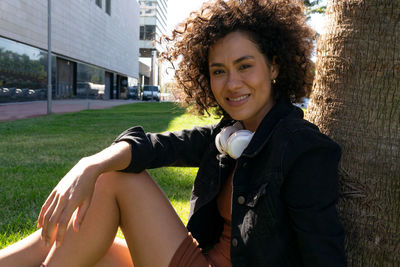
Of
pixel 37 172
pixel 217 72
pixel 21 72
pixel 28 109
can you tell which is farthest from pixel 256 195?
pixel 21 72

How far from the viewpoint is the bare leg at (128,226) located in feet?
5.45

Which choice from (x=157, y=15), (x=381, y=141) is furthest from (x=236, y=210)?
(x=157, y=15)

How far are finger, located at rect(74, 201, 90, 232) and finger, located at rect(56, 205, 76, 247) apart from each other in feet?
0.16

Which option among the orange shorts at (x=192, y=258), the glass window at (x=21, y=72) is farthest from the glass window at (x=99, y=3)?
the orange shorts at (x=192, y=258)

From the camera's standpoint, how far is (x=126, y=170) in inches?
70.2

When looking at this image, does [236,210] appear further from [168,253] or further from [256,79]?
[256,79]

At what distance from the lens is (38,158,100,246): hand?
1546 millimetres

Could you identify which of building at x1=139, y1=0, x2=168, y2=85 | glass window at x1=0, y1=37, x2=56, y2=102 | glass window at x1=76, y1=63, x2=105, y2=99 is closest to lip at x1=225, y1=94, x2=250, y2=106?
glass window at x1=0, y1=37, x2=56, y2=102

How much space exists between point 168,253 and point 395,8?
1450 mm

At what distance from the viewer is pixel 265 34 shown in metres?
1.87

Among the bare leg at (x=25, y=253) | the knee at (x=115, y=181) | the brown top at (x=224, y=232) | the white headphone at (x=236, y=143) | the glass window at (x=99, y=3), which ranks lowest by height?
the bare leg at (x=25, y=253)

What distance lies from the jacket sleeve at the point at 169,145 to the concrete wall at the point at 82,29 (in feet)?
60.3

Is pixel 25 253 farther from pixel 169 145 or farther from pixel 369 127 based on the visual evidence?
pixel 369 127

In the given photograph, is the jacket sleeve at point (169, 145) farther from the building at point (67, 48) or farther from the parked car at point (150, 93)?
the parked car at point (150, 93)
